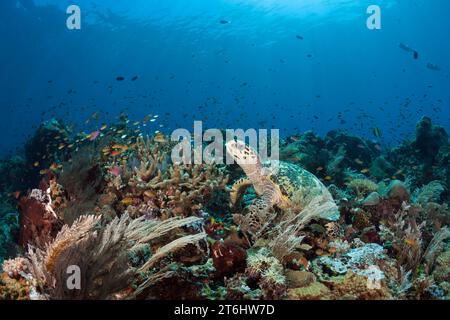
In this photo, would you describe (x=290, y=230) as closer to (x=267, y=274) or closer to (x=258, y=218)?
(x=258, y=218)

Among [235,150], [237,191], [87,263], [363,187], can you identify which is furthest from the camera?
[363,187]

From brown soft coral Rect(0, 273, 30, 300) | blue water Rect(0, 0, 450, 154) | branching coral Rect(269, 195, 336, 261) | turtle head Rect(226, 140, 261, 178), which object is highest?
blue water Rect(0, 0, 450, 154)

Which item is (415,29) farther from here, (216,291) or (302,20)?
(216,291)

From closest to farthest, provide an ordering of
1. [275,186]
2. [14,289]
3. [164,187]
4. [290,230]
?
[14,289] < [290,230] < [164,187] < [275,186]

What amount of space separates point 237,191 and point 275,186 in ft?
2.55

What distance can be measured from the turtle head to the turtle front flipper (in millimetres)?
244

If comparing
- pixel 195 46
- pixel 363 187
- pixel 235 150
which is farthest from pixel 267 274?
pixel 195 46

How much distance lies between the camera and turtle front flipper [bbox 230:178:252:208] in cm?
605

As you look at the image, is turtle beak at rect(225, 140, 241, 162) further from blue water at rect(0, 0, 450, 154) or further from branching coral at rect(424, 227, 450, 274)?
blue water at rect(0, 0, 450, 154)

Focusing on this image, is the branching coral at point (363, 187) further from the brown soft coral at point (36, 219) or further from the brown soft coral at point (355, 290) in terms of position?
the brown soft coral at point (36, 219)

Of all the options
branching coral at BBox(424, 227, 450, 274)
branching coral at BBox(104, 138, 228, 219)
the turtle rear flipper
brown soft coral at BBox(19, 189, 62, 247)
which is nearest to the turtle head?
branching coral at BBox(104, 138, 228, 219)

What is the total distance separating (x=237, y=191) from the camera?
612cm

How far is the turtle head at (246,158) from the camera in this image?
6.16 meters

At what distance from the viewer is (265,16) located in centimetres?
5391
